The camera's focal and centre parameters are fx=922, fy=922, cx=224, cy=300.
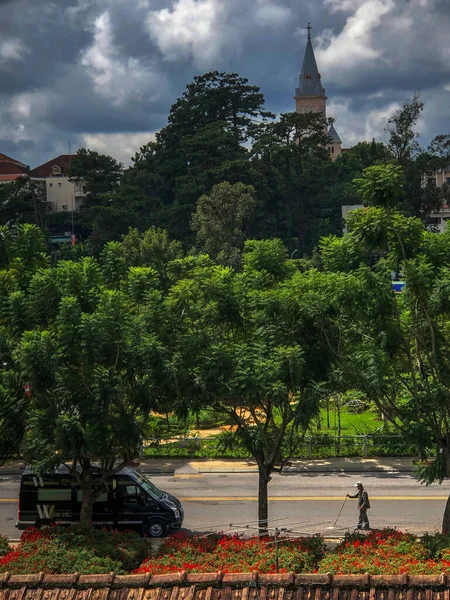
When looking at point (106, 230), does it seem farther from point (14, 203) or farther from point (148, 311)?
point (148, 311)

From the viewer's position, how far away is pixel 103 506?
22500 mm

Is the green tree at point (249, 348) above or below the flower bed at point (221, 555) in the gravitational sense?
above

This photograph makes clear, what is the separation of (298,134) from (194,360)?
7934cm

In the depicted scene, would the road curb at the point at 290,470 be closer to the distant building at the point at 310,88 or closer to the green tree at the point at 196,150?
the green tree at the point at 196,150

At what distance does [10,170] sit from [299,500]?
88.4m

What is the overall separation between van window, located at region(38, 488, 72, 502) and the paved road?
1.40 meters

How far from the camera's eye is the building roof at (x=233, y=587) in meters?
12.5

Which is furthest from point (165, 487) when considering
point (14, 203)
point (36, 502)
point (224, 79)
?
point (224, 79)

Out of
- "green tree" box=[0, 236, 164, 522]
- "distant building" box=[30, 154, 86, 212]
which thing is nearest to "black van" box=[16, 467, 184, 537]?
"green tree" box=[0, 236, 164, 522]

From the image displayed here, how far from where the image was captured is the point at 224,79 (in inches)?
3979

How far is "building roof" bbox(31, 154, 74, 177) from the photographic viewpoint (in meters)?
107

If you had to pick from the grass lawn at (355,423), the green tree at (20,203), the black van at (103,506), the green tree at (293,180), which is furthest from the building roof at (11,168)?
the black van at (103,506)

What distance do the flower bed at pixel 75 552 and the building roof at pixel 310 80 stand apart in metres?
136

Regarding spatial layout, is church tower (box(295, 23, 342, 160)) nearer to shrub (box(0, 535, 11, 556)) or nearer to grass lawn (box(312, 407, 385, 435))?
grass lawn (box(312, 407, 385, 435))
